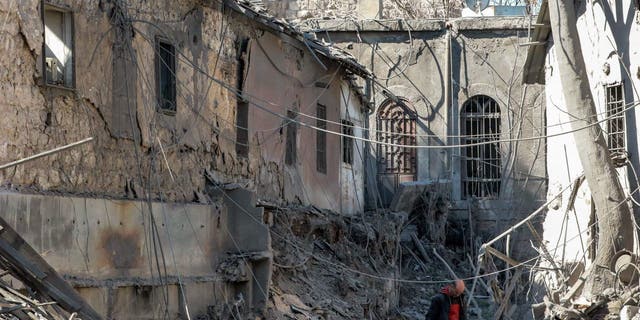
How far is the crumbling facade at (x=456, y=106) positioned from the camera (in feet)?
88.4

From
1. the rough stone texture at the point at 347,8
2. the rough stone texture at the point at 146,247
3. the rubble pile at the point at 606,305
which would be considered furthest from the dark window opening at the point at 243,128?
the rough stone texture at the point at 347,8

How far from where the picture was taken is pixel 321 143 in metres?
20.9

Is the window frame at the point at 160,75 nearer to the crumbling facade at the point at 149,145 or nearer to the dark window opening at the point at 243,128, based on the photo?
the crumbling facade at the point at 149,145

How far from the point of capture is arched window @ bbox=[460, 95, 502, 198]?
89.4 ft

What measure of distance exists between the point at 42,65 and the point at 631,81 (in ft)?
24.8

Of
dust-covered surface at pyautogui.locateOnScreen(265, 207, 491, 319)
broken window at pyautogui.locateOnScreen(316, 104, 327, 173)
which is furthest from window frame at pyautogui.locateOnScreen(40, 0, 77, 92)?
broken window at pyautogui.locateOnScreen(316, 104, 327, 173)

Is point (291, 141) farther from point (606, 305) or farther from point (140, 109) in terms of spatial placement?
point (606, 305)

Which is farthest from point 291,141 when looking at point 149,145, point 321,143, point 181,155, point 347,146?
point 149,145

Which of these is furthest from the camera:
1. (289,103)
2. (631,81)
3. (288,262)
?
(289,103)

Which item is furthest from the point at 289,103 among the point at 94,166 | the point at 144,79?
the point at 94,166

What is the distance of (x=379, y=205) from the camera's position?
1035 inches

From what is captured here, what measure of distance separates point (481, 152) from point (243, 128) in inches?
475

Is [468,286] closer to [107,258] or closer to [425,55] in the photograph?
[425,55]

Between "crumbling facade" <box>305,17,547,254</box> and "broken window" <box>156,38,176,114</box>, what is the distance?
12998 mm
